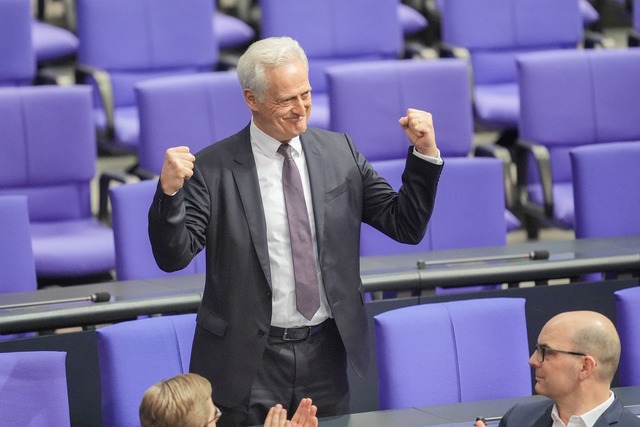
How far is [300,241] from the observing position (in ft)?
5.68

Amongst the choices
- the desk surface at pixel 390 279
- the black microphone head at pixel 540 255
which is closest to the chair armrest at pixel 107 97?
the desk surface at pixel 390 279

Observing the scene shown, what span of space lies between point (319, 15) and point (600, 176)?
1.25m

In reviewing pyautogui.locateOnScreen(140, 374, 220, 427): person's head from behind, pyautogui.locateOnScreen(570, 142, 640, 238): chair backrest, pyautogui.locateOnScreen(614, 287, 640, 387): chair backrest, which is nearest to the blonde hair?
pyautogui.locateOnScreen(140, 374, 220, 427): person's head from behind

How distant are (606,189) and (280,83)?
141cm

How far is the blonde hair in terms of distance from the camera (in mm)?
1465

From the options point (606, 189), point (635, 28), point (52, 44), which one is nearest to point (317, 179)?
point (606, 189)

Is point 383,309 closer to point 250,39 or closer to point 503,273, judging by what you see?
point 503,273

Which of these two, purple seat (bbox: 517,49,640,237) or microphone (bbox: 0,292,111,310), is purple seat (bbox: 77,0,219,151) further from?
microphone (bbox: 0,292,111,310)

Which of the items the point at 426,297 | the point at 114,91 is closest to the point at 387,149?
the point at 426,297

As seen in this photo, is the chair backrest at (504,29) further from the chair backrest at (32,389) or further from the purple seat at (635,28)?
the chair backrest at (32,389)

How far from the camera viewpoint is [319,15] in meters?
3.72

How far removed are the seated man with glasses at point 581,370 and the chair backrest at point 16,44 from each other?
2.17 m

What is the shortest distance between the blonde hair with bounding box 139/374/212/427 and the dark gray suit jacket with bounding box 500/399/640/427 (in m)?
0.50

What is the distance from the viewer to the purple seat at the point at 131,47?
3.49m
